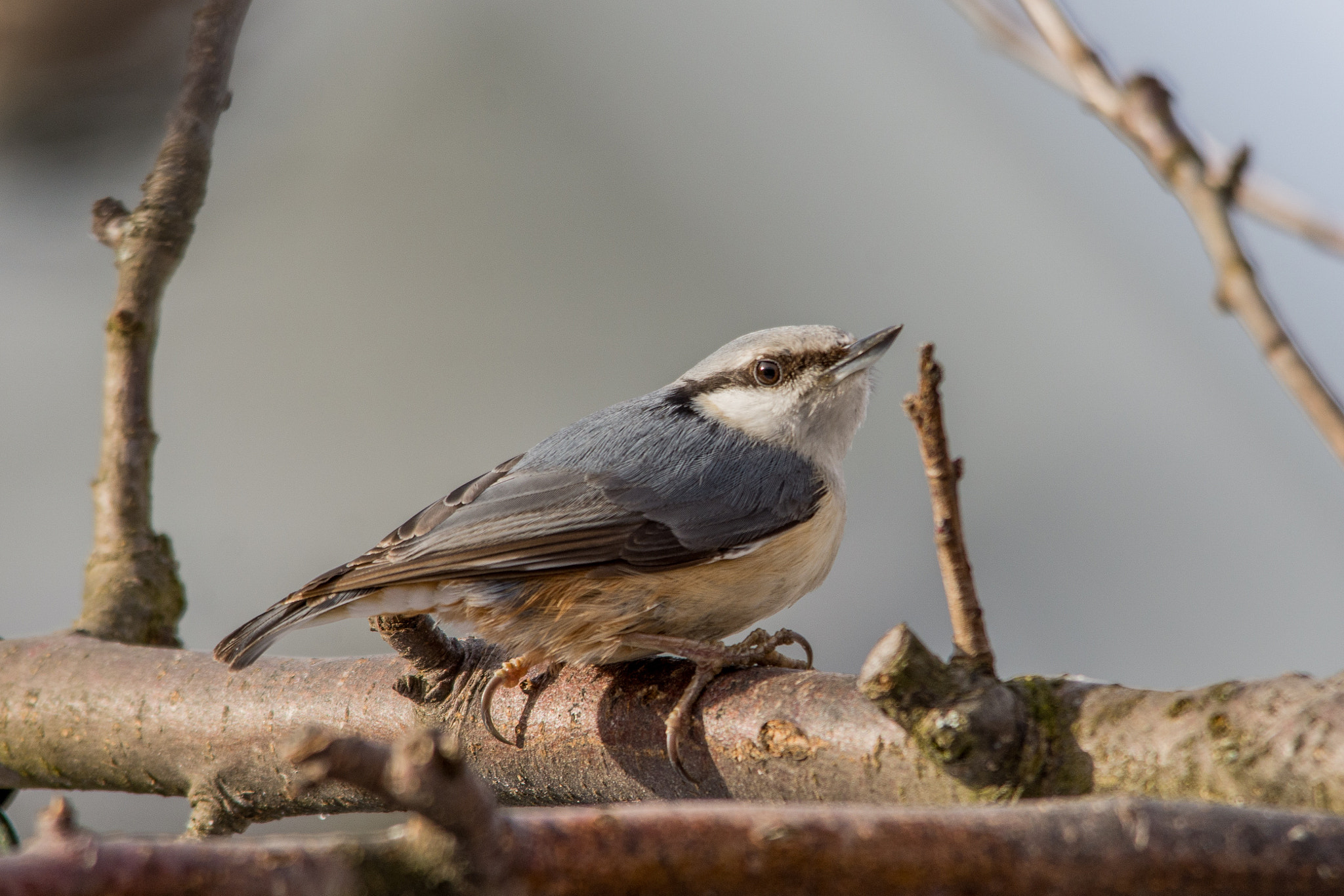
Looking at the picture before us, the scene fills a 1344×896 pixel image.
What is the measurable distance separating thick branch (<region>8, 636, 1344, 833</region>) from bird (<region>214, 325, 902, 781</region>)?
7cm

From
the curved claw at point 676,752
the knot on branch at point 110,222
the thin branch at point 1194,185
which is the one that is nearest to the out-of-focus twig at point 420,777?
the thin branch at point 1194,185

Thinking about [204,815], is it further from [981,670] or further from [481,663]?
[981,670]

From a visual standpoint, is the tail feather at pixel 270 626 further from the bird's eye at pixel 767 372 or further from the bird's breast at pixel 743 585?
the bird's eye at pixel 767 372

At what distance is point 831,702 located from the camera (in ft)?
3.73

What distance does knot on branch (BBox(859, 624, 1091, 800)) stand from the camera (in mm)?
924

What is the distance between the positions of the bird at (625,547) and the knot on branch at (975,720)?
1.34ft

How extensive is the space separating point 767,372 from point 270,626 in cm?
93

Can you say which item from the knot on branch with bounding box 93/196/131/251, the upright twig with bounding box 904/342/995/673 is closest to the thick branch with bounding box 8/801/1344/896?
A: the upright twig with bounding box 904/342/995/673

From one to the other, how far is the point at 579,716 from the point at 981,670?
613 mm

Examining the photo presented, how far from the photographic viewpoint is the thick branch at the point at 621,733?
88cm

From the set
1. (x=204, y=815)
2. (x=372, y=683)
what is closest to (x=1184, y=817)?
(x=372, y=683)

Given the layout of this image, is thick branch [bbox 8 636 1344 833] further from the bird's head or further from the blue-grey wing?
the bird's head

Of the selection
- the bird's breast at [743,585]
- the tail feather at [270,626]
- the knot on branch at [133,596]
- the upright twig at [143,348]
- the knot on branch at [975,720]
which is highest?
the upright twig at [143,348]

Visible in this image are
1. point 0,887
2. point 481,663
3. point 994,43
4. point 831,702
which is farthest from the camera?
point 481,663
